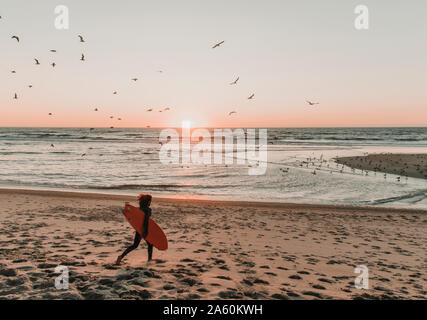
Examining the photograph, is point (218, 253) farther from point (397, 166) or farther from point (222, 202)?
point (397, 166)

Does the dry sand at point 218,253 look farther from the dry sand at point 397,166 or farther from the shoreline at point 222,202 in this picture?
the dry sand at point 397,166

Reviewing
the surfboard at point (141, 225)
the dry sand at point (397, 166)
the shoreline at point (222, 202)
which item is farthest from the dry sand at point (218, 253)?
the dry sand at point (397, 166)

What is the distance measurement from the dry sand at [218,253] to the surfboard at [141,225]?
0.38 meters

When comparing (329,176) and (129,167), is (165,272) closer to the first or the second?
(329,176)

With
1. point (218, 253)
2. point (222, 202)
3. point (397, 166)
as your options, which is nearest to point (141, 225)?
point (218, 253)

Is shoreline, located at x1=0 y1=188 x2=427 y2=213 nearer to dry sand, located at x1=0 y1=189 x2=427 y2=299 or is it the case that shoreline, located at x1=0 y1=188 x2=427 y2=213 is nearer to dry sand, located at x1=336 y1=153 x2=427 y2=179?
dry sand, located at x1=0 y1=189 x2=427 y2=299

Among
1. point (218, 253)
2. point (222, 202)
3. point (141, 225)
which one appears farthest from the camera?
point (222, 202)

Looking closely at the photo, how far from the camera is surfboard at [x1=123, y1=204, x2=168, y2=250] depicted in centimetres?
778

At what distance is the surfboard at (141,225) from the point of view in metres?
7.78

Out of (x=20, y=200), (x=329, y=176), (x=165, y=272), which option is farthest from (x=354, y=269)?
(x=329, y=176)

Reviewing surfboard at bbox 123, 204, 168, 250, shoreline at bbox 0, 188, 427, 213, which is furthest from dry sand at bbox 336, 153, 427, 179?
surfboard at bbox 123, 204, 168, 250

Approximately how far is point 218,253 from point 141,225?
7.18 feet

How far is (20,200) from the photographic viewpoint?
15852 millimetres

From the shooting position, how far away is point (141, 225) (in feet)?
25.5
